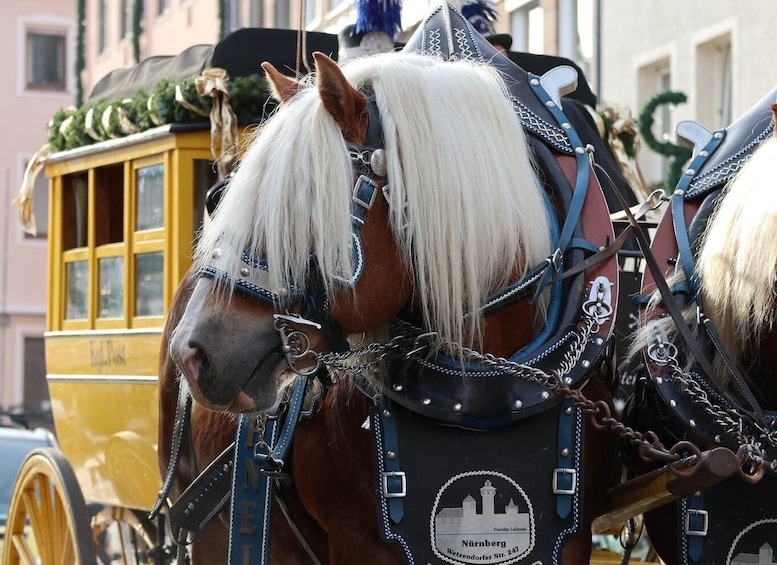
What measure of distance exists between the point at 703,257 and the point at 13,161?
23.4m

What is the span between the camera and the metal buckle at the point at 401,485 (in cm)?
266

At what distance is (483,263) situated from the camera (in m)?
2.66

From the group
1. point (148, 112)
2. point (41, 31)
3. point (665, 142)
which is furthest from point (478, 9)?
point (41, 31)

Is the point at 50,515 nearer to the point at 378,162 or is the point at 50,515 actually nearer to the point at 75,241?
the point at 75,241

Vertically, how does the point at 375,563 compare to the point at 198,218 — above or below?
below

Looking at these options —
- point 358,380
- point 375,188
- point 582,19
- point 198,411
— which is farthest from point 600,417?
point 582,19

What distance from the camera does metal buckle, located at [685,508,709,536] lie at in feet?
9.04

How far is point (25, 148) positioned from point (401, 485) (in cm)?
2359

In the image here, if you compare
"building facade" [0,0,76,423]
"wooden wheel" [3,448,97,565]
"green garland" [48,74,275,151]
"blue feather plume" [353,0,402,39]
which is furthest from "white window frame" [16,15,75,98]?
"blue feather plume" [353,0,402,39]

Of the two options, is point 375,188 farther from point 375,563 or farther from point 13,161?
point 13,161

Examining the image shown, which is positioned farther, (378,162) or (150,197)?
(150,197)

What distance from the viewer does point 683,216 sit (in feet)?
9.84

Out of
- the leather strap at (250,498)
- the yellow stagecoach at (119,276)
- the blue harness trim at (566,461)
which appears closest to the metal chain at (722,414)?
the blue harness trim at (566,461)

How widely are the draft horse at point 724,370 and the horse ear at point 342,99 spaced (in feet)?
2.27
